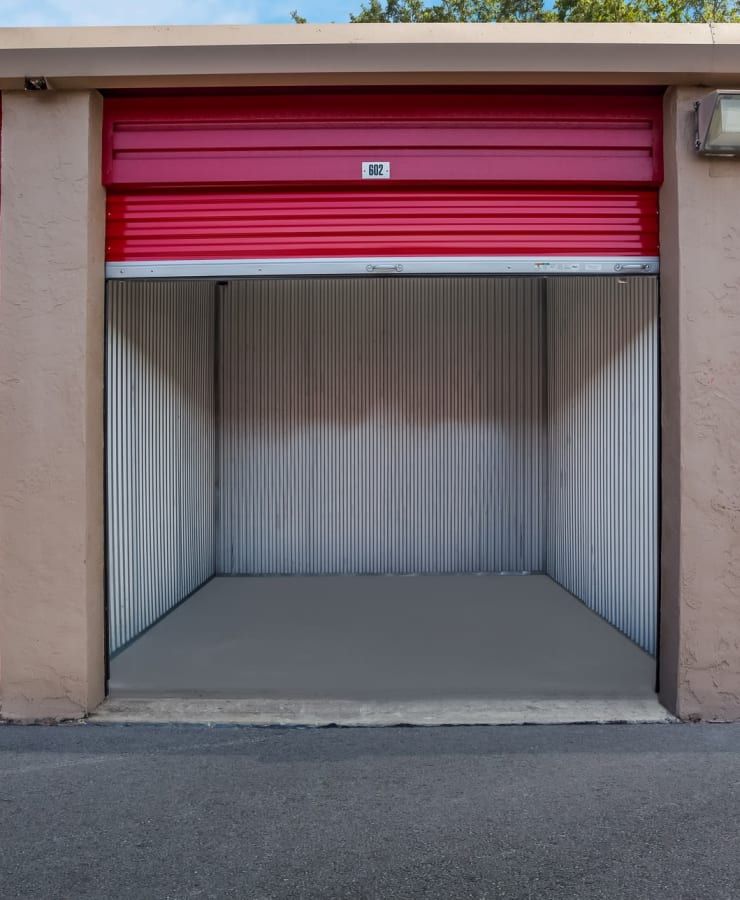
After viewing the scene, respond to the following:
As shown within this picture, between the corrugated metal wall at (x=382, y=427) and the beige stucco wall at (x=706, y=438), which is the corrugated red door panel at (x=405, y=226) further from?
the corrugated metal wall at (x=382, y=427)

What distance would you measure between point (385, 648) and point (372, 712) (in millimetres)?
1212

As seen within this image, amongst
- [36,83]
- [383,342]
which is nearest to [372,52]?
[36,83]

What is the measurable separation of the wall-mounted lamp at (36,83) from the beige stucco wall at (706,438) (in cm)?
380

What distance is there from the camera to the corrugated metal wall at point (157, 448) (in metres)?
5.20

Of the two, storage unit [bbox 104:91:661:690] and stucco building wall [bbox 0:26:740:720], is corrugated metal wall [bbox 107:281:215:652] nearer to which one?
storage unit [bbox 104:91:661:690]

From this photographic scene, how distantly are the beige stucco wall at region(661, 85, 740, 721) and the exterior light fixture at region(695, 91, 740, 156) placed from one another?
7cm

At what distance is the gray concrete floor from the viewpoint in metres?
4.59

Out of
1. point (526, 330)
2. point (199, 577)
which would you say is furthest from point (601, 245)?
point (199, 577)

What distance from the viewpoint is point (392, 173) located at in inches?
174

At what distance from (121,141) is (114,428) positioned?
6.47 feet

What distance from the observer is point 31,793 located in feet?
10.7

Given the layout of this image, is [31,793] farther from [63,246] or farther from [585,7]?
[585,7]

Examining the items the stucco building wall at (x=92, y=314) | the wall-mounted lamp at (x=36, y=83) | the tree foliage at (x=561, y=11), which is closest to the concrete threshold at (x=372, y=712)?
the stucco building wall at (x=92, y=314)

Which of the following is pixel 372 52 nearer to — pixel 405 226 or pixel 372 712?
pixel 405 226
